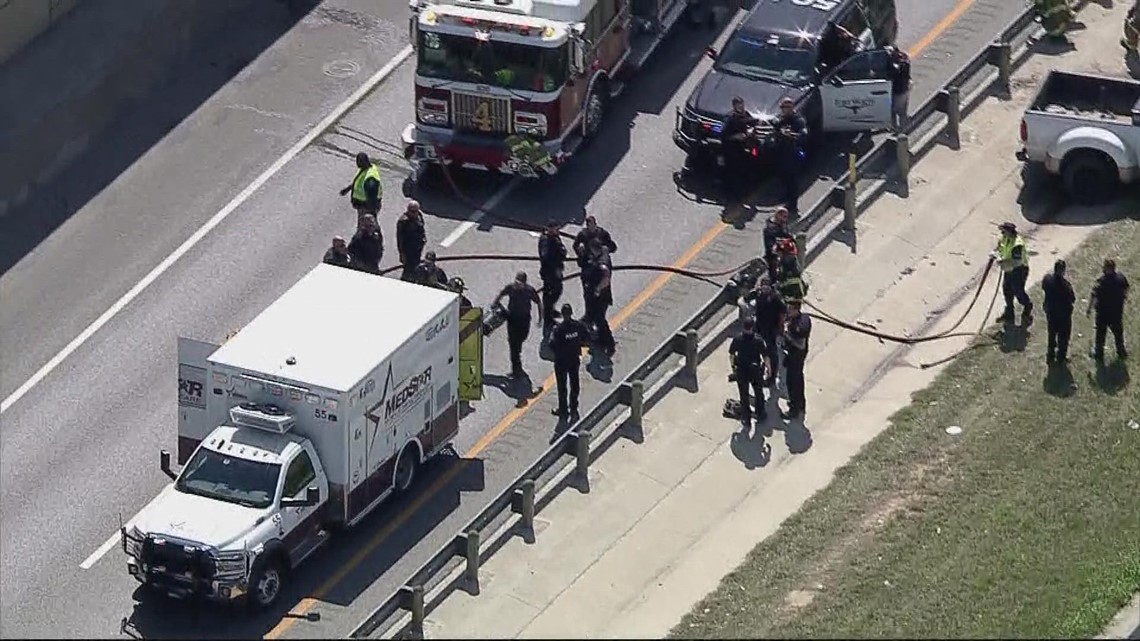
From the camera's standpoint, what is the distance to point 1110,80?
4131cm

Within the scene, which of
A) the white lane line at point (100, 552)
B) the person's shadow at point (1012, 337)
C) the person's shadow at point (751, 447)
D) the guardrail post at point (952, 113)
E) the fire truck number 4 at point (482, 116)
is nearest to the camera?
the white lane line at point (100, 552)

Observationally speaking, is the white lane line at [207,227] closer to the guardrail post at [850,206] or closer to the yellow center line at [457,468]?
the yellow center line at [457,468]

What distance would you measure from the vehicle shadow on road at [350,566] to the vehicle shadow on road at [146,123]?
25.2 ft

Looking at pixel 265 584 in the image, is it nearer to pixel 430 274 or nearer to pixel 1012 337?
pixel 430 274

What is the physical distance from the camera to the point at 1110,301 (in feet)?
120

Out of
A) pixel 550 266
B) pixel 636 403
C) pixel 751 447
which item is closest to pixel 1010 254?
pixel 751 447

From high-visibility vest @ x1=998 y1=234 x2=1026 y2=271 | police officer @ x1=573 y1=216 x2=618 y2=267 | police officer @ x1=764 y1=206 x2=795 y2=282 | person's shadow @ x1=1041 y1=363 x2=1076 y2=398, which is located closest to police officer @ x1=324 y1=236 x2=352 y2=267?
police officer @ x1=573 y1=216 x2=618 y2=267

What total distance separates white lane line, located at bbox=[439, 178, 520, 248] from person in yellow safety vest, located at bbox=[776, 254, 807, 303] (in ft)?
17.4

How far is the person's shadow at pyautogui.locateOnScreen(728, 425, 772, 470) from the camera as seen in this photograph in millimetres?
35562

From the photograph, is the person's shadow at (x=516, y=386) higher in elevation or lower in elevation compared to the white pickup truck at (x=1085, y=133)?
lower

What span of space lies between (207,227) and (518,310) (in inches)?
240

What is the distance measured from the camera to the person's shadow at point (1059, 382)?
36.8 metres

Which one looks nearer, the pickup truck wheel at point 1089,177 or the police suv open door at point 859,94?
the pickup truck wheel at point 1089,177

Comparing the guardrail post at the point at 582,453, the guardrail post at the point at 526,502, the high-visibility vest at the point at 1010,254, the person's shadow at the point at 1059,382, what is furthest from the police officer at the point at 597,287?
the person's shadow at the point at 1059,382
